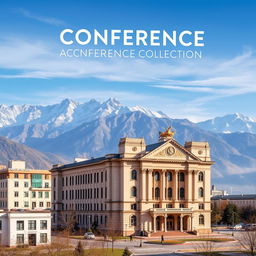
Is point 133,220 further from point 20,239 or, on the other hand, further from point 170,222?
point 20,239

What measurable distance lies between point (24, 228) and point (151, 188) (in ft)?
157

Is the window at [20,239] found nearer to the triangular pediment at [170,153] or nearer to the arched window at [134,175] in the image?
the arched window at [134,175]

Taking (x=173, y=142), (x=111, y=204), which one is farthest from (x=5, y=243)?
(x=173, y=142)

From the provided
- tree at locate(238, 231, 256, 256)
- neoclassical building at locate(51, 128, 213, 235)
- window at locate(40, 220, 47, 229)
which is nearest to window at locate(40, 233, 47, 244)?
window at locate(40, 220, 47, 229)

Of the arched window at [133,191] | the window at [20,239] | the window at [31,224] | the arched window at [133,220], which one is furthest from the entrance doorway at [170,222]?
the window at [20,239]

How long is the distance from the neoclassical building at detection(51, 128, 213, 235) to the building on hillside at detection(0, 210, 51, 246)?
113ft

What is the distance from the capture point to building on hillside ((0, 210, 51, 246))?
106 meters

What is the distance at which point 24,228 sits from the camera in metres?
108

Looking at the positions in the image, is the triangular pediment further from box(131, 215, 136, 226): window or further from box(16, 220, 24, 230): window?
box(16, 220, 24, 230): window


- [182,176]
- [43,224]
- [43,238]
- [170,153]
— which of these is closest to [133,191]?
[170,153]

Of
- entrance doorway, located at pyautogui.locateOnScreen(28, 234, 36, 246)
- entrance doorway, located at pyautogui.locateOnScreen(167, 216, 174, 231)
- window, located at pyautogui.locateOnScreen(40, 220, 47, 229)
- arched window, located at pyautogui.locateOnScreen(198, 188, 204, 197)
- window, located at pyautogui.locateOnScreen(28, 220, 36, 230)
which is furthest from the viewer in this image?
arched window, located at pyautogui.locateOnScreen(198, 188, 204, 197)

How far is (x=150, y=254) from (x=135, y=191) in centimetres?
5042

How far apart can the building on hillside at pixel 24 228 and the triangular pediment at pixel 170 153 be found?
1699 inches

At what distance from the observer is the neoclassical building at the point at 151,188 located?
14862cm
